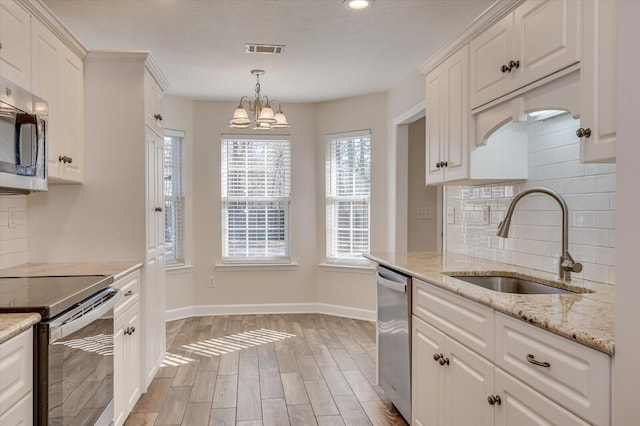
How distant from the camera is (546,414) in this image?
1.34 meters

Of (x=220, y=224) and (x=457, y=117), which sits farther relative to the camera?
(x=220, y=224)

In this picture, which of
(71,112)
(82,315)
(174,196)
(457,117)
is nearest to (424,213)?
(457,117)

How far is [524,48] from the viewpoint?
204 cm

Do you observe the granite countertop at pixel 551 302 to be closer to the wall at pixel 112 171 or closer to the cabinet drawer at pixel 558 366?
the cabinet drawer at pixel 558 366

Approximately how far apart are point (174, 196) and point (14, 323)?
3.89 meters

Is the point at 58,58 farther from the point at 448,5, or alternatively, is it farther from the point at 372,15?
the point at 448,5

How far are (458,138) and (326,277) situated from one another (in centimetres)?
320

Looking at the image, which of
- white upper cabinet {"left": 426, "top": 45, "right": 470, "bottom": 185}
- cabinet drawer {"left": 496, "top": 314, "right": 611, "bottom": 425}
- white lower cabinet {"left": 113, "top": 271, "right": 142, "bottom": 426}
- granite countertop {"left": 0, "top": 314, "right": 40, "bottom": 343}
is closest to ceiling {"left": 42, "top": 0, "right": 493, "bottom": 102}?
white upper cabinet {"left": 426, "top": 45, "right": 470, "bottom": 185}

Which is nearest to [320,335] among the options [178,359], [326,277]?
[326,277]

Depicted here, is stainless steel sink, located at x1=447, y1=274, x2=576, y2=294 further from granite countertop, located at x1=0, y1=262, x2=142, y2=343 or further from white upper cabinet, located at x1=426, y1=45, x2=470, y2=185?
granite countertop, located at x1=0, y1=262, x2=142, y2=343

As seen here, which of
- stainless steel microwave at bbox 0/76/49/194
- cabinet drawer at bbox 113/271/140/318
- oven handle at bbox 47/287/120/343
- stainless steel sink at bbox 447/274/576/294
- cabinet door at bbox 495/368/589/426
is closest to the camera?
cabinet door at bbox 495/368/589/426

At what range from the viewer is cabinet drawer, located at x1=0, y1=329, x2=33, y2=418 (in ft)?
4.53

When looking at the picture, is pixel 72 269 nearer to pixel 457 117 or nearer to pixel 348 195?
pixel 457 117

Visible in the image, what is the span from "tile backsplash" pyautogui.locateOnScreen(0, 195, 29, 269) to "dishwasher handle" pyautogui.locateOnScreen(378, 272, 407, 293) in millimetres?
2150
